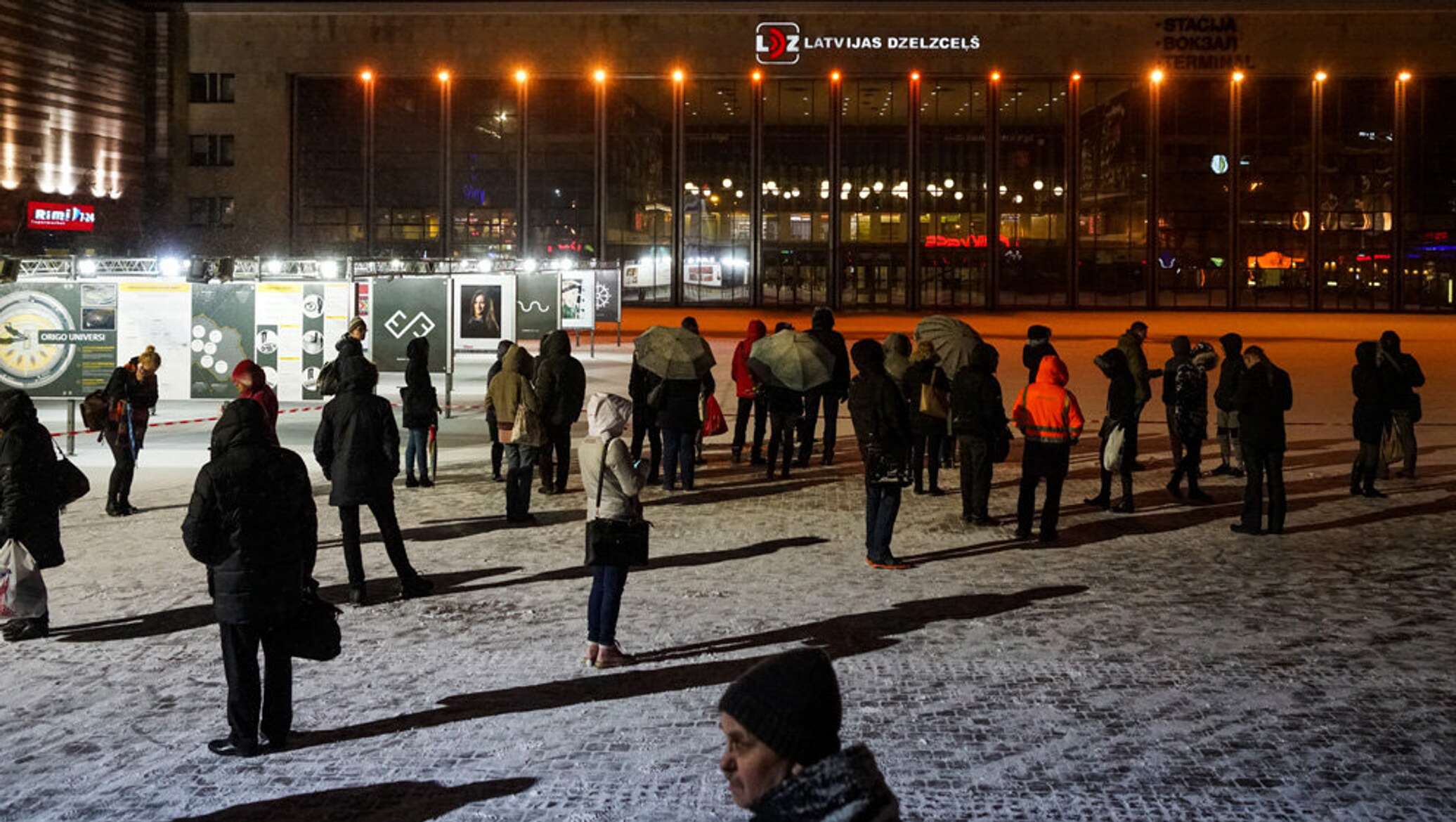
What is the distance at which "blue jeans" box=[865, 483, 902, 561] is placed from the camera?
1065 cm

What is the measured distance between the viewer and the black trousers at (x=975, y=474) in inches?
487

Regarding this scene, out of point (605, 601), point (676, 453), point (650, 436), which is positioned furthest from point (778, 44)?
point (605, 601)

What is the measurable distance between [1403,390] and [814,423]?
617cm

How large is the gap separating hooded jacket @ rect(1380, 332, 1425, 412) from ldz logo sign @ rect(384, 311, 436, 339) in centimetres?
1205

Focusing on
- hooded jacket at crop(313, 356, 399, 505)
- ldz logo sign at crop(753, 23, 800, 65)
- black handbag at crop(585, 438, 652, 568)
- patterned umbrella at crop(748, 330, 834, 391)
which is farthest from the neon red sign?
black handbag at crop(585, 438, 652, 568)

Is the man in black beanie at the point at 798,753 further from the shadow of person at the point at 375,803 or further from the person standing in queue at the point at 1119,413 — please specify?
the person standing in queue at the point at 1119,413

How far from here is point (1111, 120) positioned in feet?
190

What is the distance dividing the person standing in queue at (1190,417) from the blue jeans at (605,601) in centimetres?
773

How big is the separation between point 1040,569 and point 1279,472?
2665mm

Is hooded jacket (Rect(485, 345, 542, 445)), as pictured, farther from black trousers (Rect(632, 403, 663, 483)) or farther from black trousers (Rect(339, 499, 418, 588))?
black trousers (Rect(339, 499, 418, 588))

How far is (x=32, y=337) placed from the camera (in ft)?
56.9

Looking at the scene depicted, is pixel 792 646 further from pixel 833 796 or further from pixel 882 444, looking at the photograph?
pixel 833 796

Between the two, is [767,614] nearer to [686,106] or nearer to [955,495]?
[955,495]

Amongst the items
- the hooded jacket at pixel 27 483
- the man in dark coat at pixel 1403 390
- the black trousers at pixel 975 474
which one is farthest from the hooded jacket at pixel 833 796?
the man in dark coat at pixel 1403 390
